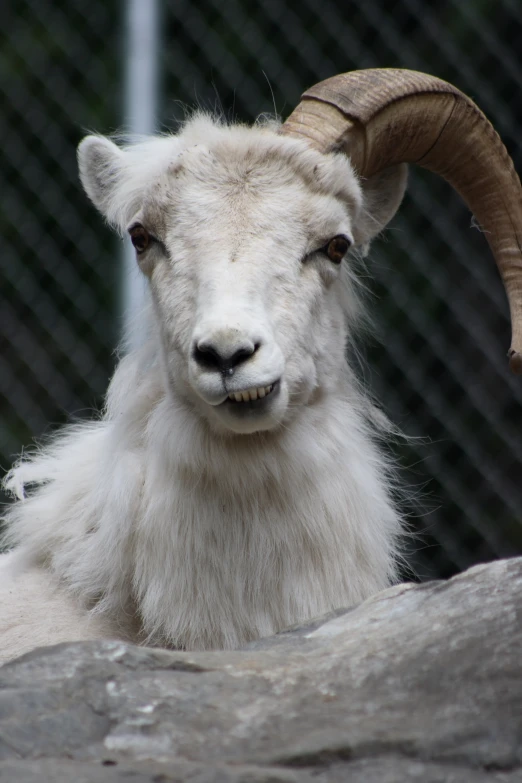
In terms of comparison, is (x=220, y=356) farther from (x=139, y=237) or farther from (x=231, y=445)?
(x=139, y=237)

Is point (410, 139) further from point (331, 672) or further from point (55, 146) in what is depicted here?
point (55, 146)

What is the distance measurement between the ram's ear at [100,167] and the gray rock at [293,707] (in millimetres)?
1839

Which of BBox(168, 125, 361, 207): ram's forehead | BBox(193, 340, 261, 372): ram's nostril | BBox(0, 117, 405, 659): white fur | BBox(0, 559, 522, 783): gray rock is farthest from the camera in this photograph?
BBox(168, 125, 361, 207): ram's forehead

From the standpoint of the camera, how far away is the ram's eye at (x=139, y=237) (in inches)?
117

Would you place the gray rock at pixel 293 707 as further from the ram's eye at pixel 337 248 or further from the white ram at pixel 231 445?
the ram's eye at pixel 337 248

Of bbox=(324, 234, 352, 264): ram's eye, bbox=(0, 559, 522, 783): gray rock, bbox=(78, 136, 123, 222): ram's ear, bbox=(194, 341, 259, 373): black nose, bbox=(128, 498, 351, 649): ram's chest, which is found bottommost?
bbox=(128, 498, 351, 649): ram's chest

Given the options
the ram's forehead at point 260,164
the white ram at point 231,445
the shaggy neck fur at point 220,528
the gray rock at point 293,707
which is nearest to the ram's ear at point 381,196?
the white ram at point 231,445

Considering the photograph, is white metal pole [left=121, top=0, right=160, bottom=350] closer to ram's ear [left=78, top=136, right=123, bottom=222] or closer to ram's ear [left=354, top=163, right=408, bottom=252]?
ram's ear [left=78, top=136, right=123, bottom=222]

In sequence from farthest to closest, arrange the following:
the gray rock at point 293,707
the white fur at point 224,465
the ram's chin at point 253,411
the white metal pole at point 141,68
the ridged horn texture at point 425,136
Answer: the white metal pole at point 141,68 → the ridged horn texture at point 425,136 → the white fur at point 224,465 → the ram's chin at point 253,411 → the gray rock at point 293,707

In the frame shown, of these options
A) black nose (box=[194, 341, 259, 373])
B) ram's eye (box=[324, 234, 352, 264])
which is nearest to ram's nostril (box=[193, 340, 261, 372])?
black nose (box=[194, 341, 259, 373])

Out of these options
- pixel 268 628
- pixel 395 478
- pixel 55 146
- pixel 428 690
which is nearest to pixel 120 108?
pixel 55 146

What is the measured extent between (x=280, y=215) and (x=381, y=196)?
0.72m

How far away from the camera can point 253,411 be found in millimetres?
2502

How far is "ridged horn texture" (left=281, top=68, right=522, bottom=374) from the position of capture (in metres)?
3.07
